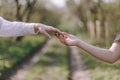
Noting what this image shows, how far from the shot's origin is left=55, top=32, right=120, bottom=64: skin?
11.3 ft

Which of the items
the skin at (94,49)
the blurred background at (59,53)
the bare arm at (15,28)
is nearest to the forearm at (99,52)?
the skin at (94,49)

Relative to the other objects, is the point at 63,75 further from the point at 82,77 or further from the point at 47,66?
the point at 47,66

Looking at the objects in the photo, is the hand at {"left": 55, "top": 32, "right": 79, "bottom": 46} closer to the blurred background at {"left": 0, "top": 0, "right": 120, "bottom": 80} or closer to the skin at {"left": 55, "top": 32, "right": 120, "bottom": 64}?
the skin at {"left": 55, "top": 32, "right": 120, "bottom": 64}

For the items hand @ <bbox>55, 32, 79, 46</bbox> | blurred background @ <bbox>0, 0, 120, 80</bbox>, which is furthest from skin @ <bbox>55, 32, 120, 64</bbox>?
blurred background @ <bbox>0, 0, 120, 80</bbox>

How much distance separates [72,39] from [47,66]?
1292cm

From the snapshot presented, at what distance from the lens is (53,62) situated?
18.2 m

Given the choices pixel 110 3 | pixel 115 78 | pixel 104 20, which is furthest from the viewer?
pixel 104 20

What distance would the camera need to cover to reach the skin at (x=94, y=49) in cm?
345

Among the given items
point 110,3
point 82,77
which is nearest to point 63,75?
point 82,77

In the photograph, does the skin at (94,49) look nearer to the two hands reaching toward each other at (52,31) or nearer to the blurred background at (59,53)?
the two hands reaching toward each other at (52,31)

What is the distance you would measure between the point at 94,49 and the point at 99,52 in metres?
0.06

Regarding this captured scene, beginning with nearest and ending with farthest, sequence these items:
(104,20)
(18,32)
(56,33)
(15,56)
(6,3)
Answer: (18,32), (56,33), (15,56), (104,20), (6,3)

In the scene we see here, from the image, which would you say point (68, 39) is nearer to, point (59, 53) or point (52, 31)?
point (52, 31)

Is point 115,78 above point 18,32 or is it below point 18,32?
below
